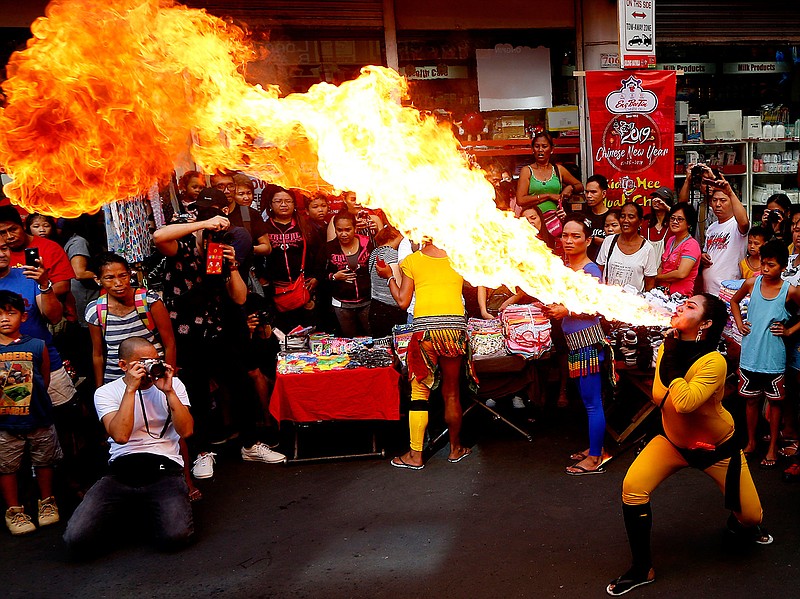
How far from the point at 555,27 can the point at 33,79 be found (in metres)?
6.82

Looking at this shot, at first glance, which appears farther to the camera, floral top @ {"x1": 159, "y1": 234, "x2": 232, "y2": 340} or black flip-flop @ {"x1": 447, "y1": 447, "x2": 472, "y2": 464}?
black flip-flop @ {"x1": 447, "y1": 447, "x2": 472, "y2": 464}

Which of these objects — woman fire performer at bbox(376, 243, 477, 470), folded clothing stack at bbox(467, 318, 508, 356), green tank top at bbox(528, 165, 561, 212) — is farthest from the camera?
green tank top at bbox(528, 165, 561, 212)

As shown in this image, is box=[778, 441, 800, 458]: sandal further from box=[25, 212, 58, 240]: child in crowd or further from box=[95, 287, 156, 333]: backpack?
box=[25, 212, 58, 240]: child in crowd

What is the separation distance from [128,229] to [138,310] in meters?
1.54

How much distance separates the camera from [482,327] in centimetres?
689

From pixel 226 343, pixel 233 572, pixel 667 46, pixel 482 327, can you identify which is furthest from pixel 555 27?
pixel 233 572

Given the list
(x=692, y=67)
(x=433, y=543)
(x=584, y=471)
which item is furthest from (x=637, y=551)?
(x=692, y=67)

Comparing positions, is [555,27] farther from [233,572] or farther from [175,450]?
[233,572]

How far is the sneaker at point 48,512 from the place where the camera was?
212 inches

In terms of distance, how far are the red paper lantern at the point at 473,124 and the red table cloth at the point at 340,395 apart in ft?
15.0

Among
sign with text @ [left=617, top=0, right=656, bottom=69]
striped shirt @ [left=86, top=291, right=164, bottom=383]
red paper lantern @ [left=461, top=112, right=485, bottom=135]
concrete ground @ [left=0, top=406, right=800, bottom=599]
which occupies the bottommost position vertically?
concrete ground @ [left=0, top=406, right=800, bottom=599]

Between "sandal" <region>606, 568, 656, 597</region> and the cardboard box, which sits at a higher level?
the cardboard box

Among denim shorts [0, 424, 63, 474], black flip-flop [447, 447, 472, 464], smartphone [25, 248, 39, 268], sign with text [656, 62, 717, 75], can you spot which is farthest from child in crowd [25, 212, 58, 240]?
sign with text [656, 62, 717, 75]

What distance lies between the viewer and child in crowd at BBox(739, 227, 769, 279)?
21.0ft
